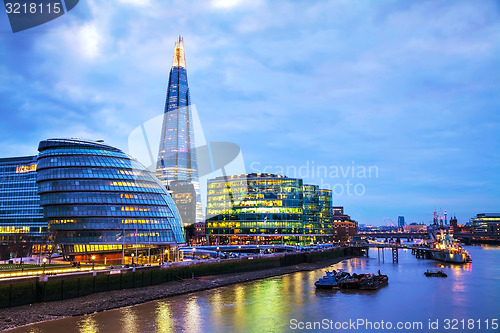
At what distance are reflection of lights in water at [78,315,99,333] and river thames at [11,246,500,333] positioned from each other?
0.30 feet

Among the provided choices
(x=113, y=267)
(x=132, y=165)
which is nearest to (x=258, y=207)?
(x=132, y=165)

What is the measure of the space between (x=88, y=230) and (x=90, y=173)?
11.2 metres

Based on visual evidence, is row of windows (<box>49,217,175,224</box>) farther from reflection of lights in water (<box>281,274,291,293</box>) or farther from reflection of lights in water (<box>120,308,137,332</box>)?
reflection of lights in water (<box>120,308,137,332</box>)

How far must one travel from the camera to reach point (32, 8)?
120 ft

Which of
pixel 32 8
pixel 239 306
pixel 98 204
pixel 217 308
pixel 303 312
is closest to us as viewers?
pixel 32 8

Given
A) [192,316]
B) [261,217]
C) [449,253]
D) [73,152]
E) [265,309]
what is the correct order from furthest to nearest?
[261,217] → [449,253] → [73,152] → [265,309] → [192,316]

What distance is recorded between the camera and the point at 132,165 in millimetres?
93375

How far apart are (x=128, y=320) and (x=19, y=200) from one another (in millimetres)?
105108

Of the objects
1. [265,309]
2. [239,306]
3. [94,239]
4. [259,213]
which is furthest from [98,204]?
[259,213]

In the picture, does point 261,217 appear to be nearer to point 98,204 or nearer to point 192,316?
point 98,204

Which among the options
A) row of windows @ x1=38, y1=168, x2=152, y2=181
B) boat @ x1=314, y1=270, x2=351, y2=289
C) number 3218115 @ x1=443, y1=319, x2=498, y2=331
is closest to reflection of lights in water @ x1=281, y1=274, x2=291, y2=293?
boat @ x1=314, y1=270, x2=351, y2=289

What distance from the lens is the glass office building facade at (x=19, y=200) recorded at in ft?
422

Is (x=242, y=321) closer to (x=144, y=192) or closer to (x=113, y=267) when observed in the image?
(x=113, y=267)

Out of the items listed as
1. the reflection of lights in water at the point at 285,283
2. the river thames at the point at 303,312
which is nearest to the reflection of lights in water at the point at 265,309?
the river thames at the point at 303,312
